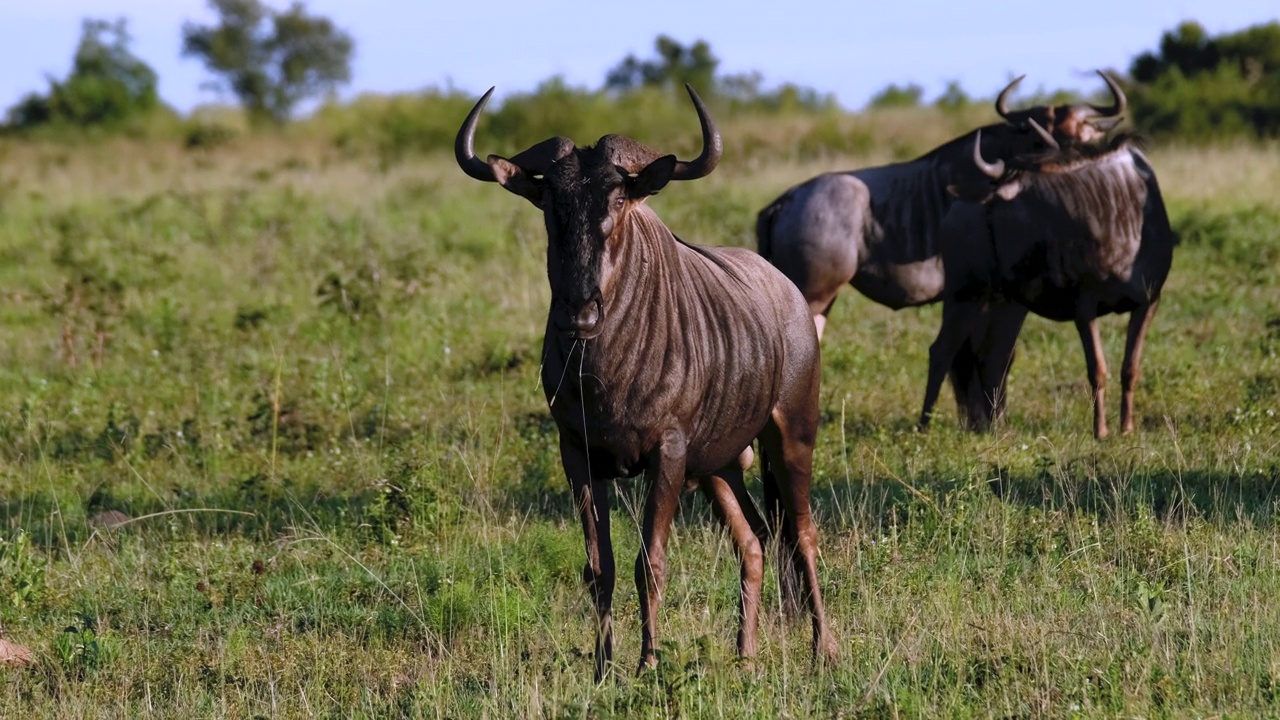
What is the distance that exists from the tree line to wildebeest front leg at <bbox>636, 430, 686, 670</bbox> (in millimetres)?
23292

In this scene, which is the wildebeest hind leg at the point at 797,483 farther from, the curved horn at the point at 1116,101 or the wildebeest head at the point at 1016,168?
the curved horn at the point at 1116,101

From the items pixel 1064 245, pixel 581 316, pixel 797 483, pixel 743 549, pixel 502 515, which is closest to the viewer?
pixel 581 316

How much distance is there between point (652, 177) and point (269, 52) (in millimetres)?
57122

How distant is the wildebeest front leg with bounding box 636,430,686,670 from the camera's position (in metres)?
5.14

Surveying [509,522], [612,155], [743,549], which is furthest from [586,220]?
[509,522]

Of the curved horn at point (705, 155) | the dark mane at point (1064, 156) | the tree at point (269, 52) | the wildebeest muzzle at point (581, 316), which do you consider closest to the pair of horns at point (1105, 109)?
the dark mane at point (1064, 156)

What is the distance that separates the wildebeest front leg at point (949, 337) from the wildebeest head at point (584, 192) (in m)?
5.04

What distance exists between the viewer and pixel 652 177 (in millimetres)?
4980

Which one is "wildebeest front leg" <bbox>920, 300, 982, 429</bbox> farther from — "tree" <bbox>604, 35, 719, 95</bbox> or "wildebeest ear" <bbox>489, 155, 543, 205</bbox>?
"tree" <bbox>604, 35, 719, 95</bbox>

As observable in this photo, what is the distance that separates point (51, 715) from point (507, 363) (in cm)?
610

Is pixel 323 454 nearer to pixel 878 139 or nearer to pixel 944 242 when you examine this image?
pixel 944 242

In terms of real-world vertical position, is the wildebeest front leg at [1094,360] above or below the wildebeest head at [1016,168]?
below

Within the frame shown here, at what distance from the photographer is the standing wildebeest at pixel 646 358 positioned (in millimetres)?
4941

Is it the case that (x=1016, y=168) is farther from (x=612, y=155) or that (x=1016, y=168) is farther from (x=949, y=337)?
(x=612, y=155)
